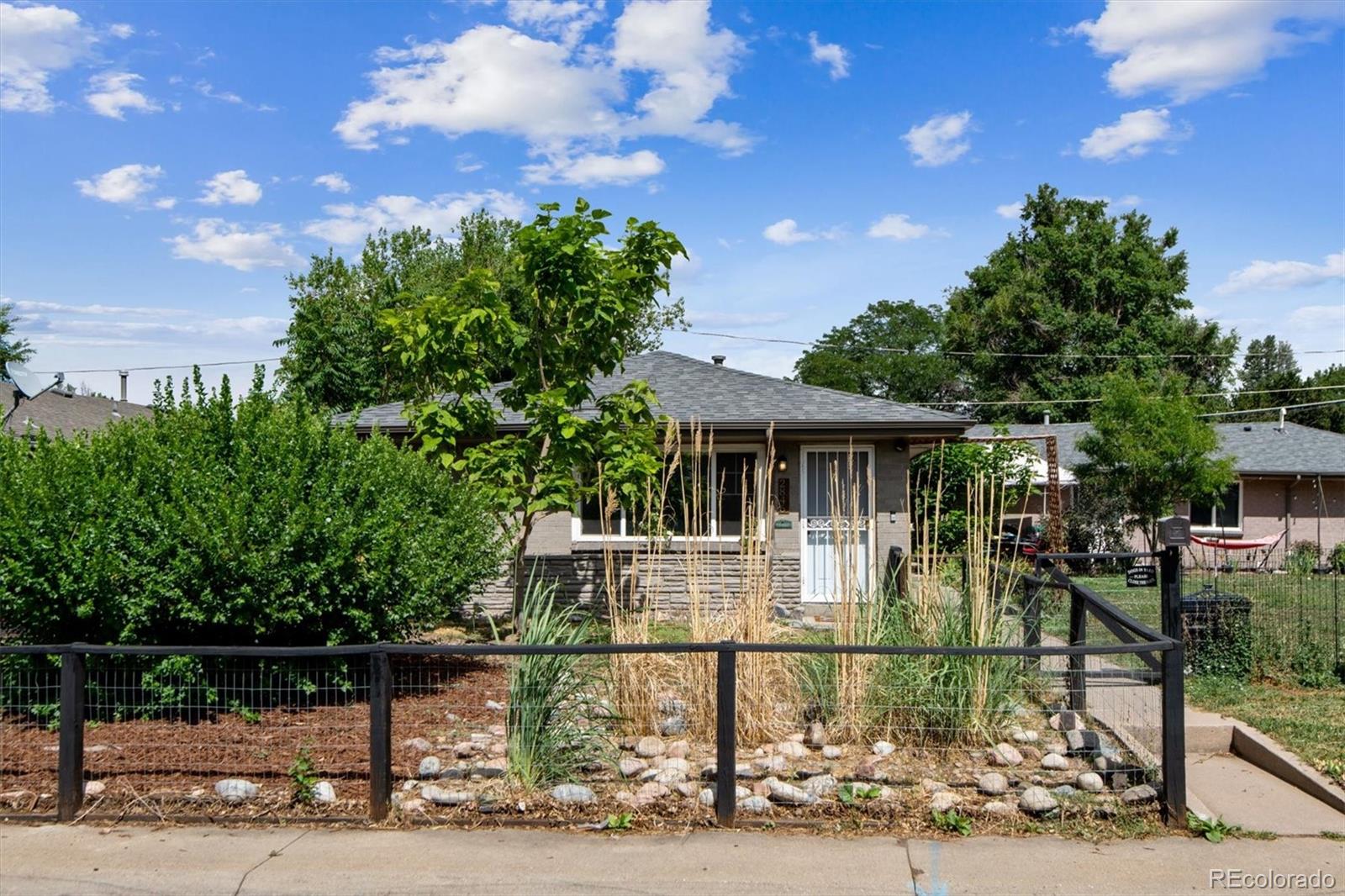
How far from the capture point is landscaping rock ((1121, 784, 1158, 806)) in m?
5.05

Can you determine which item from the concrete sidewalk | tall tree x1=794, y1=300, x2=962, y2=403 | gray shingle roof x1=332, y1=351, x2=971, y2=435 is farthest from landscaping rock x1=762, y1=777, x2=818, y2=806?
tall tree x1=794, y1=300, x2=962, y2=403

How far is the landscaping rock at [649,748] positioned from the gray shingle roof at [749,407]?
614cm

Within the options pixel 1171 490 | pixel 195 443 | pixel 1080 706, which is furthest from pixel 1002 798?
pixel 1171 490

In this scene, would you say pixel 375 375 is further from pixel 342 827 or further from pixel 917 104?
pixel 342 827

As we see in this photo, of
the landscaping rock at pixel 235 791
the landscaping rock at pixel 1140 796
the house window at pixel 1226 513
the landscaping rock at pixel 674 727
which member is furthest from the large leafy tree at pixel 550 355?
the house window at pixel 1226 513

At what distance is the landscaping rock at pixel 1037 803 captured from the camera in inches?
198

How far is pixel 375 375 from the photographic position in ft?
88.2

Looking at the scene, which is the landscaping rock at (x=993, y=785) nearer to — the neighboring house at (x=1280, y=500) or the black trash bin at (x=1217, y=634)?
the black trash bin at (x=1217, y=634)

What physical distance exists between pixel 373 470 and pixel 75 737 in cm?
266

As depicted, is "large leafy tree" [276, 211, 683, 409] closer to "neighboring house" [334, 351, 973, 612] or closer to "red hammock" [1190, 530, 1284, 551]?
"neighboring house" [334, 351, 973, 612]

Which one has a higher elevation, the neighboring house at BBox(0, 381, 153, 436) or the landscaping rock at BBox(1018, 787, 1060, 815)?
the neighboring house at BBox(0, 381, 153, 436)

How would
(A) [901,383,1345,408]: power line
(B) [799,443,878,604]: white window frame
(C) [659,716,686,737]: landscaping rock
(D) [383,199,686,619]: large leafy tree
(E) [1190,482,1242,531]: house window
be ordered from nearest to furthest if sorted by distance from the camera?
(C) [659,716,686,737]: landscaping rock → (D) [383,199,686,619]: large leafy tree → (B) [799,443,878,604]: white window frame → (E) [1190,482,1242,531]: house window → (A) [901,383,1345,408]: power line

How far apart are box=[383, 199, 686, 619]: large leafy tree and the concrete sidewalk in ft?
16.5

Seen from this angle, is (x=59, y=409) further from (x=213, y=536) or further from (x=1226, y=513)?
(x=1226, y=513)
